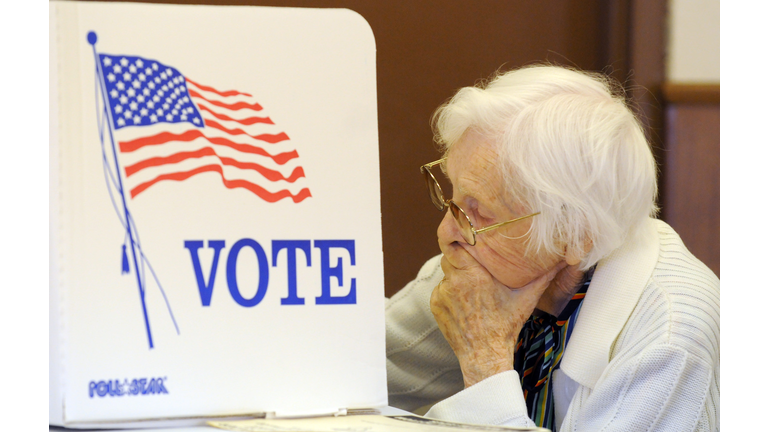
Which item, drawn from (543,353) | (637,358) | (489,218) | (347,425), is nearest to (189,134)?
(347,425)

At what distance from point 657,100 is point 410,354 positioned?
4.91 feet

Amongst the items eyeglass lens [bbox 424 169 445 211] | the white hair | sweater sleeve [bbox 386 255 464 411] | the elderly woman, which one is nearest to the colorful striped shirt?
the elderly woman

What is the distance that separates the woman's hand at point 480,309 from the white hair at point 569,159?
0.41 feet

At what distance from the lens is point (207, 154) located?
86 cm

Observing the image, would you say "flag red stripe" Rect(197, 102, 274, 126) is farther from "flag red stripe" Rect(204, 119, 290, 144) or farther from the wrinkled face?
the wrinkled face

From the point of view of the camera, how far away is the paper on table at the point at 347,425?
2.65 ft

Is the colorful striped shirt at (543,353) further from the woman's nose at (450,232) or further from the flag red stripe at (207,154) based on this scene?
the flag red stripe at (207,154)

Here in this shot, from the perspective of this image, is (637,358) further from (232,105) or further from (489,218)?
(232,105)

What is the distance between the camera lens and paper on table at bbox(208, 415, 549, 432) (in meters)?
0.81

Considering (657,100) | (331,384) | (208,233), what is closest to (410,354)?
(331,384)

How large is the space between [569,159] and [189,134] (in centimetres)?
78

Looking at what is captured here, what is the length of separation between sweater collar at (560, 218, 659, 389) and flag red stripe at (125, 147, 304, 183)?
0.72 m

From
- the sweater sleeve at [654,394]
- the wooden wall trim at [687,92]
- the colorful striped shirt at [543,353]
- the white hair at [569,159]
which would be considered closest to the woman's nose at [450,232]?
the white hair at [569,159]

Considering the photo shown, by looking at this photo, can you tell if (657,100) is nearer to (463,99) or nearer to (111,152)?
(463,99)
